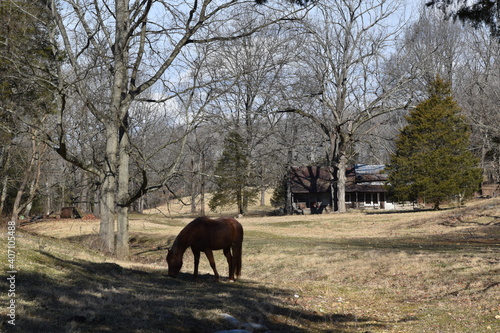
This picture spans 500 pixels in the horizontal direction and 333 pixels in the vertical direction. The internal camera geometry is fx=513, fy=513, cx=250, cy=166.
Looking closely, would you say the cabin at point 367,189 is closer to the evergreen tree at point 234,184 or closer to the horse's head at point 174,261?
the evergreen tree at point 234,184

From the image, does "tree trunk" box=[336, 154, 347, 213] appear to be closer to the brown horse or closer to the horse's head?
the brown horse

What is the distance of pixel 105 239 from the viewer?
1873 cm

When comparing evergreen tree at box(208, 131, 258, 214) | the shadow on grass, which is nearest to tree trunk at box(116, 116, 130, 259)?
the shadow on grass

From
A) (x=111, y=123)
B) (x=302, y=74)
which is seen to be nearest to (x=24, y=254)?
(x=111, y=123)

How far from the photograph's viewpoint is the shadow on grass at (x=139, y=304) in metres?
6.89

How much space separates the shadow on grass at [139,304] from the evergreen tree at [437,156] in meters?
35.4

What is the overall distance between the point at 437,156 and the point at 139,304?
39799 mm

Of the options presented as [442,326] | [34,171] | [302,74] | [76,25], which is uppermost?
[302,74]

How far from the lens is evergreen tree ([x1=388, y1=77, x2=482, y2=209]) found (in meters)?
43.7

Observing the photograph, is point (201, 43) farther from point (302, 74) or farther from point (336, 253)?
point (302, 74)

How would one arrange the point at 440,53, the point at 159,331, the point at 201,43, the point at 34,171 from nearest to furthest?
the point at 159,331
the point at 201,43
the point at 34,171
the point at 440,53

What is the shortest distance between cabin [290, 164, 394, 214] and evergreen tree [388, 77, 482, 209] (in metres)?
18.5

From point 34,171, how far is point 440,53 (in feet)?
197

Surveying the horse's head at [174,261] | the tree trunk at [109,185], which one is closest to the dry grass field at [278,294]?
the horse's head at [174,261]
